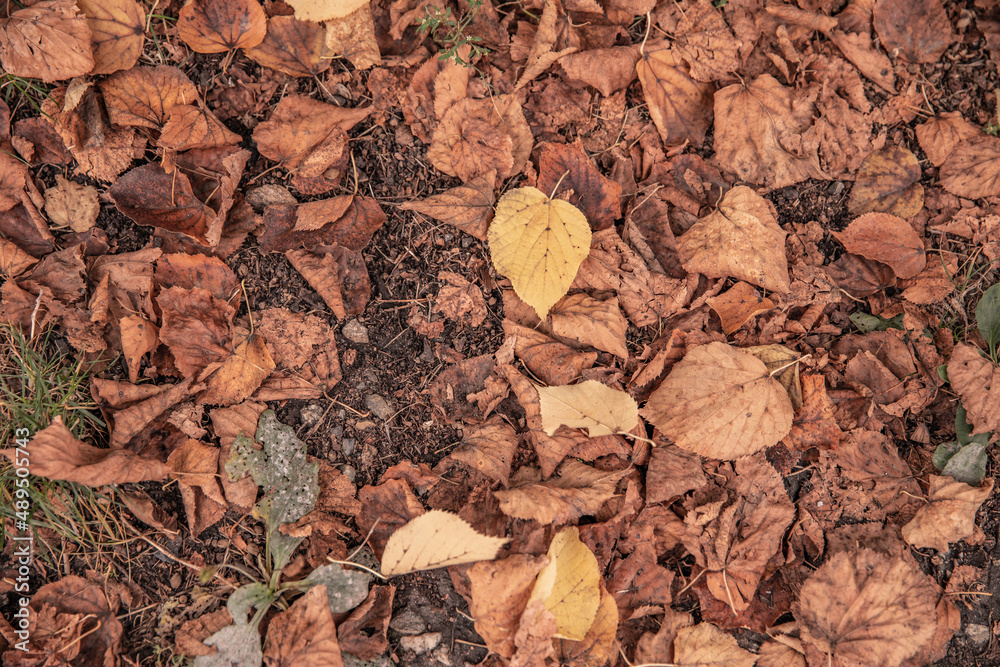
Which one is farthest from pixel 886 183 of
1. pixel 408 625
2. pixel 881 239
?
pixel 408 625

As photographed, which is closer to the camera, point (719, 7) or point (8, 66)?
point (8, 66)

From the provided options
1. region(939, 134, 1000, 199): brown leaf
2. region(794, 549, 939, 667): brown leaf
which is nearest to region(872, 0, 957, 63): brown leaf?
region(939, 134, 1000, 199): brown leaf

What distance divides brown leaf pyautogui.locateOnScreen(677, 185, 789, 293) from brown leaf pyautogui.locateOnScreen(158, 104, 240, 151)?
65.0 inches

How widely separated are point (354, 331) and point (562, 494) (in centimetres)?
89

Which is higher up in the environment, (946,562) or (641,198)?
(641,198)

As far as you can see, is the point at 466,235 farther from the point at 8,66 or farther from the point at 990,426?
the point at 990,426

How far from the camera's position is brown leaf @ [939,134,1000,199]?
2.08 m

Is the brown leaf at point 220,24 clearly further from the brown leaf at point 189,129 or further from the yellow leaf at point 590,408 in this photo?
the yellow leaf at point 590,408

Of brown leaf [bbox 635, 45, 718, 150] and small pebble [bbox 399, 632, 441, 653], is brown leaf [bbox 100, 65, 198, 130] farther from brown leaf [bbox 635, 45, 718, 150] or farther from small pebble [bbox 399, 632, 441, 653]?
small pebble [bbox 399, 632, 441, 653]

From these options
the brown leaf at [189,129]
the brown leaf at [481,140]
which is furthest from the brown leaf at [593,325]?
the brown leaf at [189,129]

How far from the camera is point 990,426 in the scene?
1.97 meters

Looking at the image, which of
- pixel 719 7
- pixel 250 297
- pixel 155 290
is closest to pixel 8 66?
pixel 155 290

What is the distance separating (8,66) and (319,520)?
1.80 m

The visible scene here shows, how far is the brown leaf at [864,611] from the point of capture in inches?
74.8
